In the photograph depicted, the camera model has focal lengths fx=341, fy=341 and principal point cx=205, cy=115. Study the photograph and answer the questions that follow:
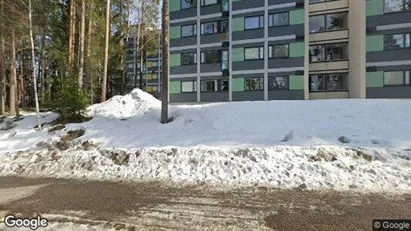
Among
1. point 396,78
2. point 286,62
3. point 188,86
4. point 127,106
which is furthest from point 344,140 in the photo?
point 188,86

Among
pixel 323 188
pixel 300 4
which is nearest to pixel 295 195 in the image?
pixel 323 188

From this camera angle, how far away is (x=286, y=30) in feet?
100

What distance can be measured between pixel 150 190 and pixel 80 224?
117 inches

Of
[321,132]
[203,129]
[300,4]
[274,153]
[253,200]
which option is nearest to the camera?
[253,200]

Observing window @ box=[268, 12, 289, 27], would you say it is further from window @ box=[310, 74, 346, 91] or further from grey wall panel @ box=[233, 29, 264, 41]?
window @ box=[310, 74, 346, 91]

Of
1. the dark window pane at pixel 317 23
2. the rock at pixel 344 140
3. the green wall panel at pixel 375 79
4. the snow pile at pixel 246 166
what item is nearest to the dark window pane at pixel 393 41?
the green wall panel at pixel 375 79

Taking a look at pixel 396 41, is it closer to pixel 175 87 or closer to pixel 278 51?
pixel 278 51

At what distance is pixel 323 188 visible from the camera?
8867 mm

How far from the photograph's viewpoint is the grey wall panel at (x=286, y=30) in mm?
29922

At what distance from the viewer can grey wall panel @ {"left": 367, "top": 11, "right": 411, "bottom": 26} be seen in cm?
2624

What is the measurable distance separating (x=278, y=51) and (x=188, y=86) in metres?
9.67

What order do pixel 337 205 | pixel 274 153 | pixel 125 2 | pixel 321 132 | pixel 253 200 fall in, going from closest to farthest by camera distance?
pixel 337 205, pixel 253 200, pixel 274 153, pixel 321 132, pixel 125 2

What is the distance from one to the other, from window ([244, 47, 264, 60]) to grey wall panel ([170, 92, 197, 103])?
6435 millimetres

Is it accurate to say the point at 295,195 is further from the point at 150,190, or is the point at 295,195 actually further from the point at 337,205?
the point at 150,190
